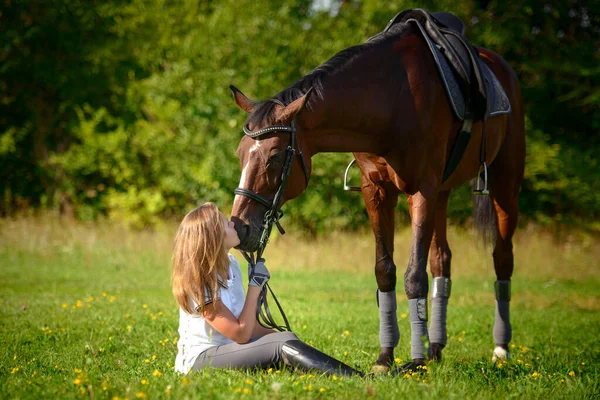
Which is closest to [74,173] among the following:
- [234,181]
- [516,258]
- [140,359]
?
[234,181]

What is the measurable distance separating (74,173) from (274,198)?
1523 centimetres

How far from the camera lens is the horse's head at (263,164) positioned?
3.81 meters

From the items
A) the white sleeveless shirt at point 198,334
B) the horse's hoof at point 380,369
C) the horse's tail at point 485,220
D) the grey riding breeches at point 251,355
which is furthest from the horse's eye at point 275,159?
the horse's tail at point 485,220

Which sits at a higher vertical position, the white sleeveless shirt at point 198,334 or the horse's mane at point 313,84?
the horse's mane at point 313,84

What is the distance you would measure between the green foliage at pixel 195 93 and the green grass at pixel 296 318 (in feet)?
4.90

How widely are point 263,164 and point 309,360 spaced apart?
117 cm

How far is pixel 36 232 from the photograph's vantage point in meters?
14.1

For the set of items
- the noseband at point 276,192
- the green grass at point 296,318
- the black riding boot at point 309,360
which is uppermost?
the noseband at point 276,192

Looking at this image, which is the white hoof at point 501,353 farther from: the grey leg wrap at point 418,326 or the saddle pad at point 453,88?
the saddle pad at point 453,88

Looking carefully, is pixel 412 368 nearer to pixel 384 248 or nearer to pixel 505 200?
pixel 384 248

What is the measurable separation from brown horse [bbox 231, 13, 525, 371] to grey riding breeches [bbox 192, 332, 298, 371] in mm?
596

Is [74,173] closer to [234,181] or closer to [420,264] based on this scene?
[234,181]

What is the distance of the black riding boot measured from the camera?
3812 mm

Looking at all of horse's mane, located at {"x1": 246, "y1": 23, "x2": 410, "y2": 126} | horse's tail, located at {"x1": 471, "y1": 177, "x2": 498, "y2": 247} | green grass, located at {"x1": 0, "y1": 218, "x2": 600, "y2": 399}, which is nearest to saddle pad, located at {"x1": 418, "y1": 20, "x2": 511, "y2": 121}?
horse's mane, located at {"x1": 246, "y1": 23, "x2": 410, "y2": 126}
